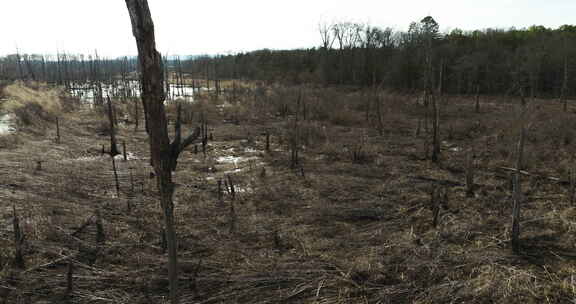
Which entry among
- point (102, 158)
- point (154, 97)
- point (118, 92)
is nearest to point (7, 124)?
point (102, 158)

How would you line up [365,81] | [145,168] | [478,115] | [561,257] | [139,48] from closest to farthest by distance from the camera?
[139,48]
[561,257]
[145,168]
[478,115]
[365,81]

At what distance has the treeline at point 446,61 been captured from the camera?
2483 cm

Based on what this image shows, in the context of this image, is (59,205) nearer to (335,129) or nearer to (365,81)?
(335,129)

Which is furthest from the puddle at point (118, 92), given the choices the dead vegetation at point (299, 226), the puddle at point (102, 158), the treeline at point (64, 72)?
the dead vegetation at point (299, 226)

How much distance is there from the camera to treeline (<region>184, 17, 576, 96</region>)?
24.8 metres

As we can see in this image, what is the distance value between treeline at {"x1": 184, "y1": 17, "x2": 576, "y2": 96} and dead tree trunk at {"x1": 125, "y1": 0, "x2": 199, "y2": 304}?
1399 cm

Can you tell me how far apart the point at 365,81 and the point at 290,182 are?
1110 inches

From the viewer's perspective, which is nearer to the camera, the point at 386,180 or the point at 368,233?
the point at 368,233

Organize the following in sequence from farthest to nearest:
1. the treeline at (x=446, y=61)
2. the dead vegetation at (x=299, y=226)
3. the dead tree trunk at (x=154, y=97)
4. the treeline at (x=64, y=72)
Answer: the treeline at (x=64, y=72) → the treeline at (x=446, y=61) → the dead vegetation at (x=299, y=226) → the dead tree trunk at (x=154, y=97)

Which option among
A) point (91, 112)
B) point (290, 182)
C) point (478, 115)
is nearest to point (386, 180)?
point (290, 182)

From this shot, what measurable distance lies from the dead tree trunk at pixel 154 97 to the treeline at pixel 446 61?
1399 centimetres

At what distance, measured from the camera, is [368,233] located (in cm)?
617

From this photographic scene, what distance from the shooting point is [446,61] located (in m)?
29.7

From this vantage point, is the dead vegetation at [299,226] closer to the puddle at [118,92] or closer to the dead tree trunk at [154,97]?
the dead tree trunk at [154,97]
